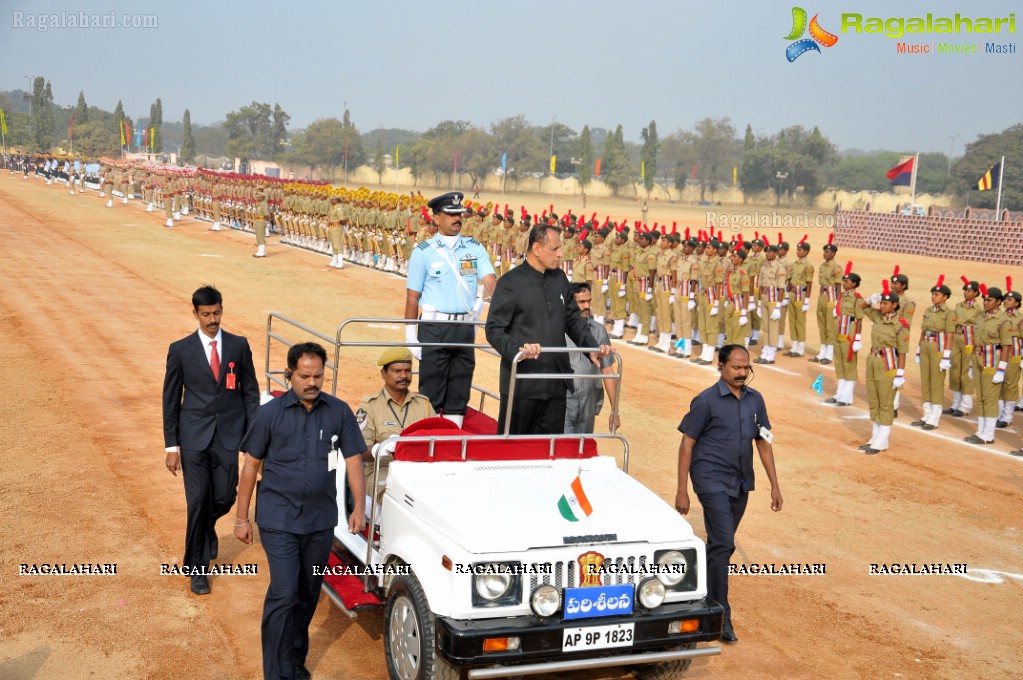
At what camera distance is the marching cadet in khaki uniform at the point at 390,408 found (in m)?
6.52

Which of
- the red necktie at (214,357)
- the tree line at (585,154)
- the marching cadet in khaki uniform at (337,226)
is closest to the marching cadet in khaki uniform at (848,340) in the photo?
the red necktie at (214,357)

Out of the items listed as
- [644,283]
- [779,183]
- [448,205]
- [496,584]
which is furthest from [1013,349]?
[779,183]

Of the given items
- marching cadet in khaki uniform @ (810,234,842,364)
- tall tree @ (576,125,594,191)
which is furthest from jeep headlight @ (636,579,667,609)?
tall tree @ (576,125,594,191)

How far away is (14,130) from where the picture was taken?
11912cm

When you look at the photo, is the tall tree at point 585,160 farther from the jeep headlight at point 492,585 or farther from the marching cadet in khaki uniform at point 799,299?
the jeep headlight at point 492,585

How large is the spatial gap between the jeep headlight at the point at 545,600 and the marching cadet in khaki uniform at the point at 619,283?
1518cm

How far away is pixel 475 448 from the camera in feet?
20.2

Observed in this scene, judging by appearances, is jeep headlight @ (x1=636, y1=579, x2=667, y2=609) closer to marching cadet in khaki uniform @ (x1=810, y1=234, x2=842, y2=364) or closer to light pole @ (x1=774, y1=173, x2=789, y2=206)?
Result: marching cadet in khaki uniform @ (x1=810, y1=234, x2=842, y2=364)

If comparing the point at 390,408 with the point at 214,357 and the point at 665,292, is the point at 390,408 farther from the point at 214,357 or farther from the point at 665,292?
the point at 665,292

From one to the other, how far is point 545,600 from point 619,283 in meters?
15.7

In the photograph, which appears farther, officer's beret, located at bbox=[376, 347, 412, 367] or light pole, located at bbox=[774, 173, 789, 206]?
light pole, located at bbox=[774, 173, 789, 206]

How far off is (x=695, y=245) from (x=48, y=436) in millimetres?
11834

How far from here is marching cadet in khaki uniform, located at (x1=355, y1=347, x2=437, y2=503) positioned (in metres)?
6.52

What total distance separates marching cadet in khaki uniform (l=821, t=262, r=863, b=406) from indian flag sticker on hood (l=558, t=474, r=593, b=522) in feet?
31.7
